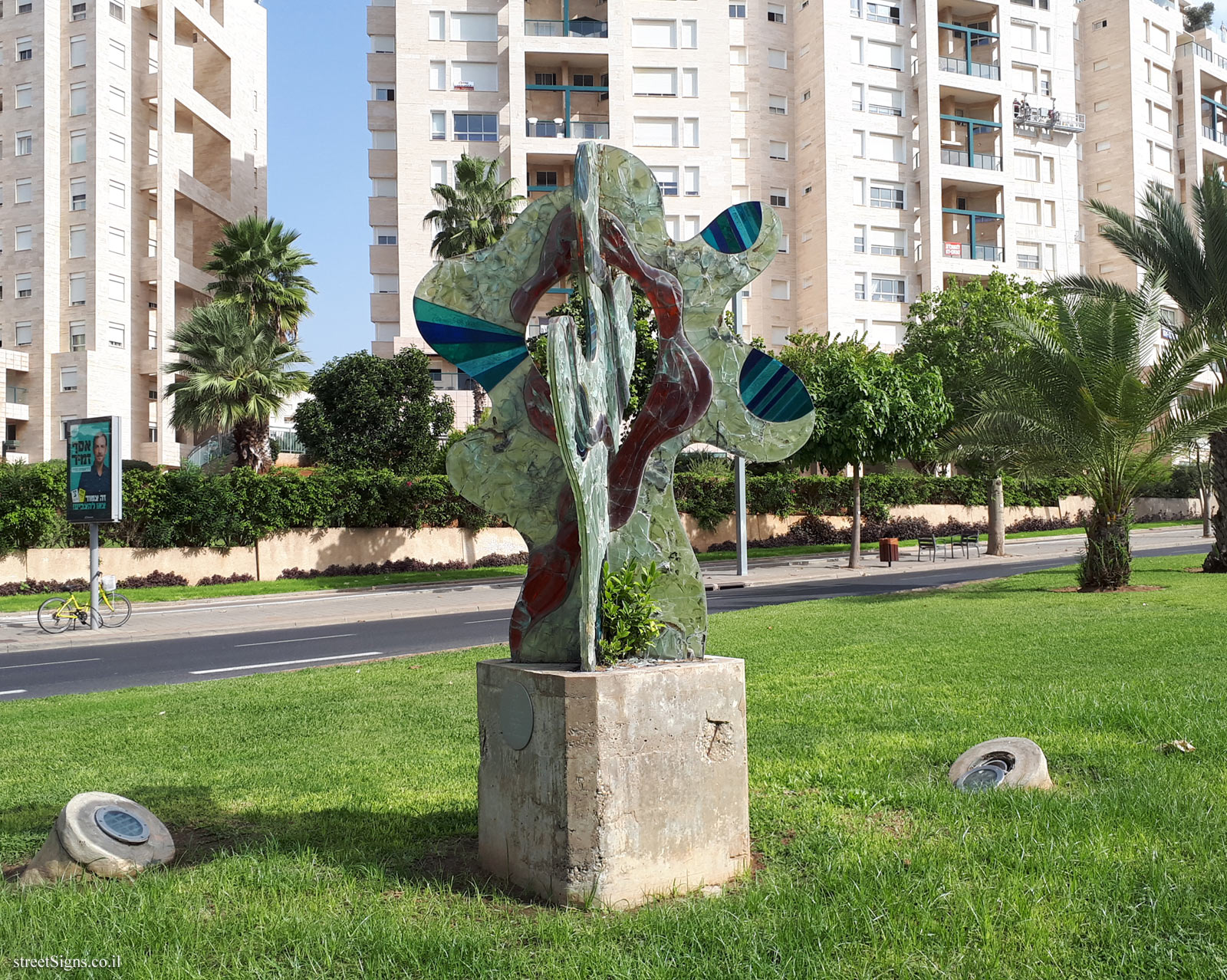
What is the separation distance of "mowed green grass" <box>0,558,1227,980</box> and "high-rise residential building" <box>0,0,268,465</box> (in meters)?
38.2

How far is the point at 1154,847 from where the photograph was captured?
13.6 feet

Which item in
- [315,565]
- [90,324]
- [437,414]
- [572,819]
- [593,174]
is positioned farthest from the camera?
[90,324]

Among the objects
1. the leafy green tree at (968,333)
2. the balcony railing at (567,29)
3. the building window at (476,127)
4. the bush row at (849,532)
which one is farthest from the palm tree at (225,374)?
the balcony railing at (567,29)

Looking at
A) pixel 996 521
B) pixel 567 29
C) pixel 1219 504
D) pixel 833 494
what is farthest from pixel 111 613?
pixel 567 29

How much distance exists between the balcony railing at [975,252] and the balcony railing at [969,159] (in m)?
4.39

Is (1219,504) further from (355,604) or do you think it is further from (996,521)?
(355,604)

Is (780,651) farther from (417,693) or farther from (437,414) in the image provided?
(437,414)

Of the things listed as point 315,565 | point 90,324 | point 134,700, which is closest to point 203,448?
point 90,324

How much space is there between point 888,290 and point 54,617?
48641mm

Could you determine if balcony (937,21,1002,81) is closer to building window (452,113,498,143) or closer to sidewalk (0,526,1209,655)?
building window (452,113,498,143)

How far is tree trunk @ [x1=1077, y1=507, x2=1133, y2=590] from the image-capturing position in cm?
1733

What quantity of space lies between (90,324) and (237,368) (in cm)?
1677

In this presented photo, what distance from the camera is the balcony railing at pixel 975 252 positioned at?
57156mm

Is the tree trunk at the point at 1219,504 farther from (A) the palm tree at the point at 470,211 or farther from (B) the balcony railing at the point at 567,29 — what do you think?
(B) the balcony railing at the point at 567,29
